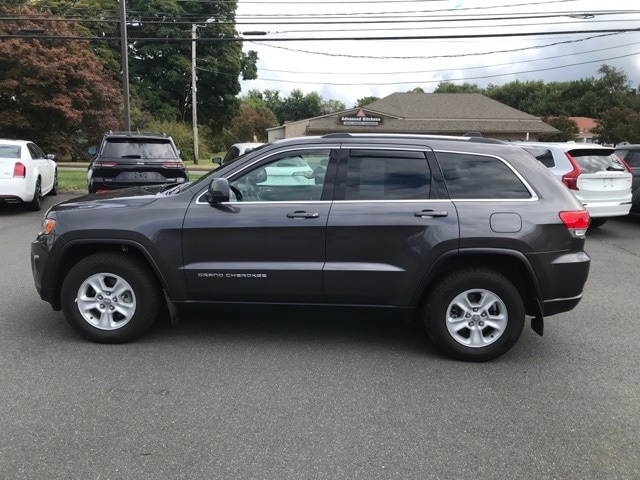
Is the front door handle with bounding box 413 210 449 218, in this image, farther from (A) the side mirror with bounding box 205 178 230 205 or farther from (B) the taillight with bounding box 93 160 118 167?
(B) the taillight with bounding box 93 160 118 167

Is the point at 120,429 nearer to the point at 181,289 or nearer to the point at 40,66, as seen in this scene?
the point at 181,289

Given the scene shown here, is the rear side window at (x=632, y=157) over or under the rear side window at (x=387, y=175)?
over

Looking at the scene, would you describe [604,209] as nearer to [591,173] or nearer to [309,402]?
[591,173]

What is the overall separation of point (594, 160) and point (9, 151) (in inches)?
466

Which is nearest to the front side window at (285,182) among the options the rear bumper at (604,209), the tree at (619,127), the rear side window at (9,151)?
the rear bumper at (604,209)

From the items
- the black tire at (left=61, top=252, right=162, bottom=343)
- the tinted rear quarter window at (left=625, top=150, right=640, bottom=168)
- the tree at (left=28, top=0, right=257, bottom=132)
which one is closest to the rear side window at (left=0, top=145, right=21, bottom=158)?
the black tire at (left=61, top=252, right=162, bottom=343)

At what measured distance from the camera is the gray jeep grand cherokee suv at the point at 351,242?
4.22 m

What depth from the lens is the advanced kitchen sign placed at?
124 ft

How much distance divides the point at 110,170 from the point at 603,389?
8.78 m

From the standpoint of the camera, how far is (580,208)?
430cm

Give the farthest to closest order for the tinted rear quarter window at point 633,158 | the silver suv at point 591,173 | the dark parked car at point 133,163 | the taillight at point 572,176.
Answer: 1. the tinted rear quarter window at point 633,158
2. the dark parked car at point 133,163
3. the silver suv at point 591,173
4. the taillight at point 572,176

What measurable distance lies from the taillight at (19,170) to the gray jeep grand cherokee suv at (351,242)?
762cm

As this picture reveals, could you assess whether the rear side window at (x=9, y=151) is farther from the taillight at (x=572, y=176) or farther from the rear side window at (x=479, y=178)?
the taillight at (x=572, y=176)

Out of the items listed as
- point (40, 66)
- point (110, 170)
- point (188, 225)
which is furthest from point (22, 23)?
point (188, 225)
